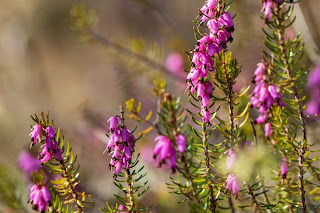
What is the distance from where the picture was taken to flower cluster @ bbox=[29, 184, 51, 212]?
3.49 feet

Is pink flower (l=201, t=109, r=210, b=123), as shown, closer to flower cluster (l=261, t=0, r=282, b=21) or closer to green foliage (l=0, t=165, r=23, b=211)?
flower cluster (l=261, t=0, r=282, b=21)

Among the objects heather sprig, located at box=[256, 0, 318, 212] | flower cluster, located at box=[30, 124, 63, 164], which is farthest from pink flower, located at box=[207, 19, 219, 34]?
flower cluster, located at box=[30, 124, 63, 164]

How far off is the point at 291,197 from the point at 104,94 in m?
5.01

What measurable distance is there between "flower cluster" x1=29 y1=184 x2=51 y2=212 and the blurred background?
59 cm

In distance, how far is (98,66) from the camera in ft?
22.0

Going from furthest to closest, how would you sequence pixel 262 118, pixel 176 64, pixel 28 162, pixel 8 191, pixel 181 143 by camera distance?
pixel 176 64 → pixel 28 162 → pixel 8 191 → pixel 262 118 → pixel 181 143

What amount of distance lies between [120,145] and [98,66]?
5.77m

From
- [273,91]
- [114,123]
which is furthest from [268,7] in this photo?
[114,123]

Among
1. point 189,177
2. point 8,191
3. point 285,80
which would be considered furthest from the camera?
point 8,191

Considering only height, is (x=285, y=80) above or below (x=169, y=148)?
above

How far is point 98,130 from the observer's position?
3.35 meters

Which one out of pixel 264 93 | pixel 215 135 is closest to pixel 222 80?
pixel 264 93

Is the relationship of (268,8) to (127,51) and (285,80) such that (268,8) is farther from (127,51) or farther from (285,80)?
(127,51)

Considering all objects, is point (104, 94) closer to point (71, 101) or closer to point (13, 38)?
point (71, 101)
